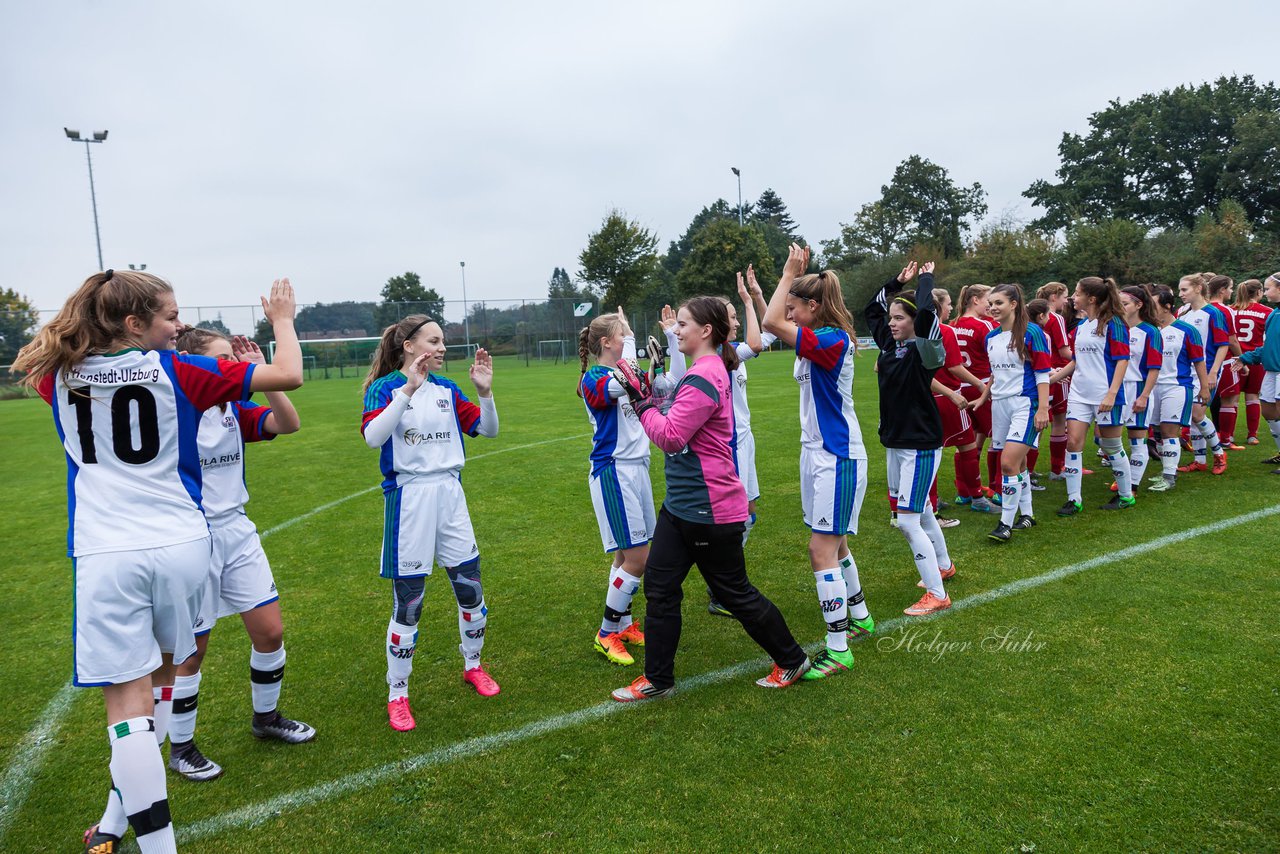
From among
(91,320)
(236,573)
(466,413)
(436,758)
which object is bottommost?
(436,758)

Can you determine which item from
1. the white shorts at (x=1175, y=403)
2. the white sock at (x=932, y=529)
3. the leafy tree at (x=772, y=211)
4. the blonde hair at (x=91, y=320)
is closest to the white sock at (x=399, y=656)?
the blonde hair at (x=91, y=320)

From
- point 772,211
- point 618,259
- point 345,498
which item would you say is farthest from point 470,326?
point 772,211

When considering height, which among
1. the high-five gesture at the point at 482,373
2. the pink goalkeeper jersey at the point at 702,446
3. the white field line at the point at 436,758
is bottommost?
the white field line at the point at 436,758

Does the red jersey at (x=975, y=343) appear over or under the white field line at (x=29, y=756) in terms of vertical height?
over

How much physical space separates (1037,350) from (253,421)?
615 cm

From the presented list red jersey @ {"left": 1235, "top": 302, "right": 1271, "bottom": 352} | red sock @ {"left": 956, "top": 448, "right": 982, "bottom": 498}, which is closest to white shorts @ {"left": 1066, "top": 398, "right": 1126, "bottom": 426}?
red sock @ {"left": 956, "top": 448, "right": 982, "bottom": 498}

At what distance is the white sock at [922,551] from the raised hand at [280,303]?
3.77 meters

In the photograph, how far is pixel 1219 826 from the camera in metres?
2.75

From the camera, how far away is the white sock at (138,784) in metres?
2.53

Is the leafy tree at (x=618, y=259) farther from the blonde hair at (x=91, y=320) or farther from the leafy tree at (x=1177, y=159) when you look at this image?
the blonde hair at (x=91, y=320)

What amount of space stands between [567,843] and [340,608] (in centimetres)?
322

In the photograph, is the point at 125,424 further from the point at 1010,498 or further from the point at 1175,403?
the point at 1175,403

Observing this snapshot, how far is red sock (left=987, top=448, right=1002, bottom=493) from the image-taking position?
25.2ft

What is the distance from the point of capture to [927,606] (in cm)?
493
